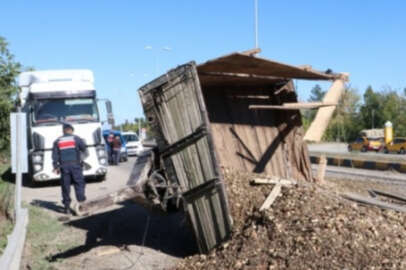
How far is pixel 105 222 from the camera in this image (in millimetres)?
9141

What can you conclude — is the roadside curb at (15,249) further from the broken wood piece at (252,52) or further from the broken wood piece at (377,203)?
the broken wood piece at (377,203)

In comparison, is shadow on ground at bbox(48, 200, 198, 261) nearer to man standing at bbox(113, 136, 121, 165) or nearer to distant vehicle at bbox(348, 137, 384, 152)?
man standing at bbox(113, 136, 121, 165)

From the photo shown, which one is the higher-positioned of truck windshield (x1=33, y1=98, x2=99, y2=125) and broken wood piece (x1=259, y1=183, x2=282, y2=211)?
truck windshield (x1=33, y1=98, x2=99, y2=125)

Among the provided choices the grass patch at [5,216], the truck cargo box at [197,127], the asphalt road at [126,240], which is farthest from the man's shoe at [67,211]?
the truck cargo box at [197,127]

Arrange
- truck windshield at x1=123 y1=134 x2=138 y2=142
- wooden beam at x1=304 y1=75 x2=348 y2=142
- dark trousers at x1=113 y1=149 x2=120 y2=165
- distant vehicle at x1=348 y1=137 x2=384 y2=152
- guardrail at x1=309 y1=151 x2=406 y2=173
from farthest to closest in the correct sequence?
distant vehicle at x1=348 y1=137 x2=384 y2=152 < truck windshield at x1=123 y1=134 x2=138 y2=142 < dark trousers at x1=113 y1=149 x2=120 y2=165 < guardrail at x1=309 y1=151 x2=406 y2=173 < wooden beam at x1=304 y1=75 x2=348 y2=142

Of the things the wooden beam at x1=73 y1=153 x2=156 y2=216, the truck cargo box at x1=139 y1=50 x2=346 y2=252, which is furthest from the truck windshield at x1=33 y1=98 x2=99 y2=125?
the wooden beam at x1=73 y1=153 x2=156 y2=216

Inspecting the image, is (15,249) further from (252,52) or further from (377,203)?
(377,203)

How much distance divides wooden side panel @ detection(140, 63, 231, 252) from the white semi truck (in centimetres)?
806

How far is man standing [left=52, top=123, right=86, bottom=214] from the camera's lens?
31.6ft

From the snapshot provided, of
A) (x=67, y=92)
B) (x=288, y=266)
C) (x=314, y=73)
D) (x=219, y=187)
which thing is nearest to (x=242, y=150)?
(x=314, y=73)

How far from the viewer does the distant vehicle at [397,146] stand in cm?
3460

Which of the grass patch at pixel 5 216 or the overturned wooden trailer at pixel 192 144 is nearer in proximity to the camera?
the overturned wooden trailer at pixel 192 144

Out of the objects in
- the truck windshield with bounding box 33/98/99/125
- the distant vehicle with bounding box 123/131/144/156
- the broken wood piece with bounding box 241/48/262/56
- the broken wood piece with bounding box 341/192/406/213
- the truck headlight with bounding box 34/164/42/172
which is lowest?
the distant vehicle with bounding box 123/131/144/156

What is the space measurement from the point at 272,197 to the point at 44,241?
12.5 feet
